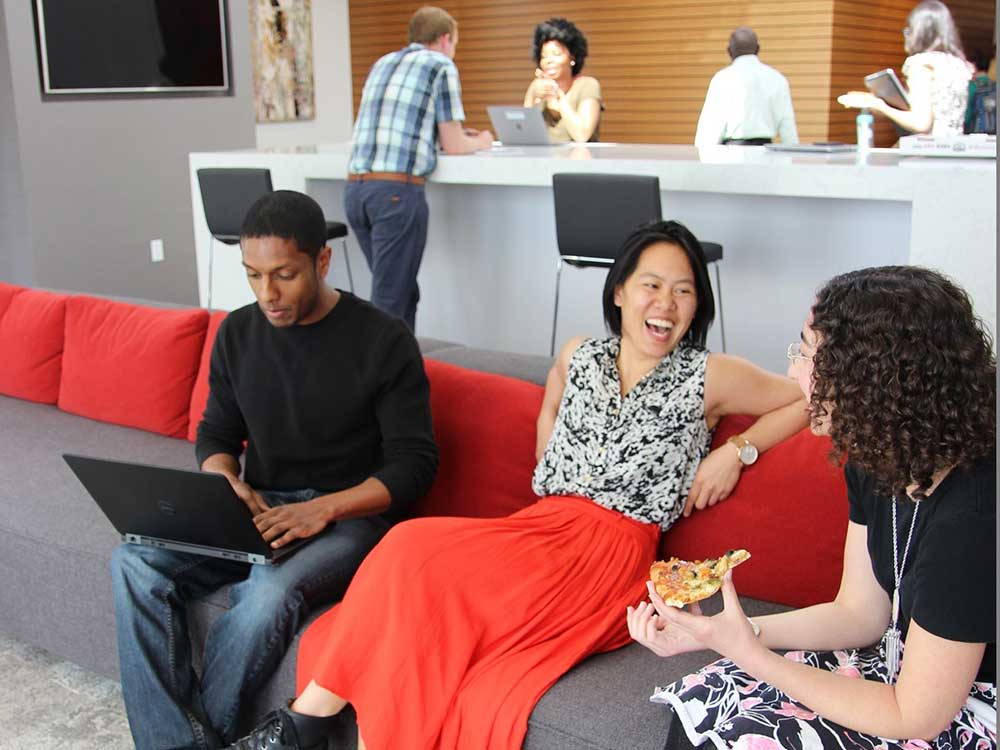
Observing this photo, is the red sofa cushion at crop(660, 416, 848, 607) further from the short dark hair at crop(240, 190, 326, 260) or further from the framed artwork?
the framed artwork

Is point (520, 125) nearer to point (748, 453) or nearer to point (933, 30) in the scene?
point (933, 30)

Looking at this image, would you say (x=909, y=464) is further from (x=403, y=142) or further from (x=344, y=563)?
(x=403, y=142)

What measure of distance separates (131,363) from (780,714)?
2307 mm

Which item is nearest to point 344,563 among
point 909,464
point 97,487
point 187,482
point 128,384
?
point 187,482

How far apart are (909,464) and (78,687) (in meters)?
1.94

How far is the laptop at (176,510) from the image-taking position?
78.9 inches

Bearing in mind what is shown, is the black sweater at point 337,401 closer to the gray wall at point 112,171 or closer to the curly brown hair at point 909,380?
the curly brown hair at point 909,380

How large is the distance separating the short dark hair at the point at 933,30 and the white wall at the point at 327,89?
4.66 m

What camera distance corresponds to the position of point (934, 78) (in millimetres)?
4785

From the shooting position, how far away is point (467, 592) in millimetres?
1880

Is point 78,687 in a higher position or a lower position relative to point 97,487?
lower

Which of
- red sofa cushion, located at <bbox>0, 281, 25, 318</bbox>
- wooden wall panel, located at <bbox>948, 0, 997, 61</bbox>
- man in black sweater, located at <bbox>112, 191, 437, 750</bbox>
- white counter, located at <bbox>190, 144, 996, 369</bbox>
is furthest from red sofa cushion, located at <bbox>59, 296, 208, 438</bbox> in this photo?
wooden wall panel, located at <bbox>948, 0, 997, 61</bbox>

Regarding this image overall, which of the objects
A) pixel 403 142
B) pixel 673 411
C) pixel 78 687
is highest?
pixel 403 142

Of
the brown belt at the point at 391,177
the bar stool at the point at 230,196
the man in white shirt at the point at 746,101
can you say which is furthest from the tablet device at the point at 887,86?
the bar stool at the point at 230,196
